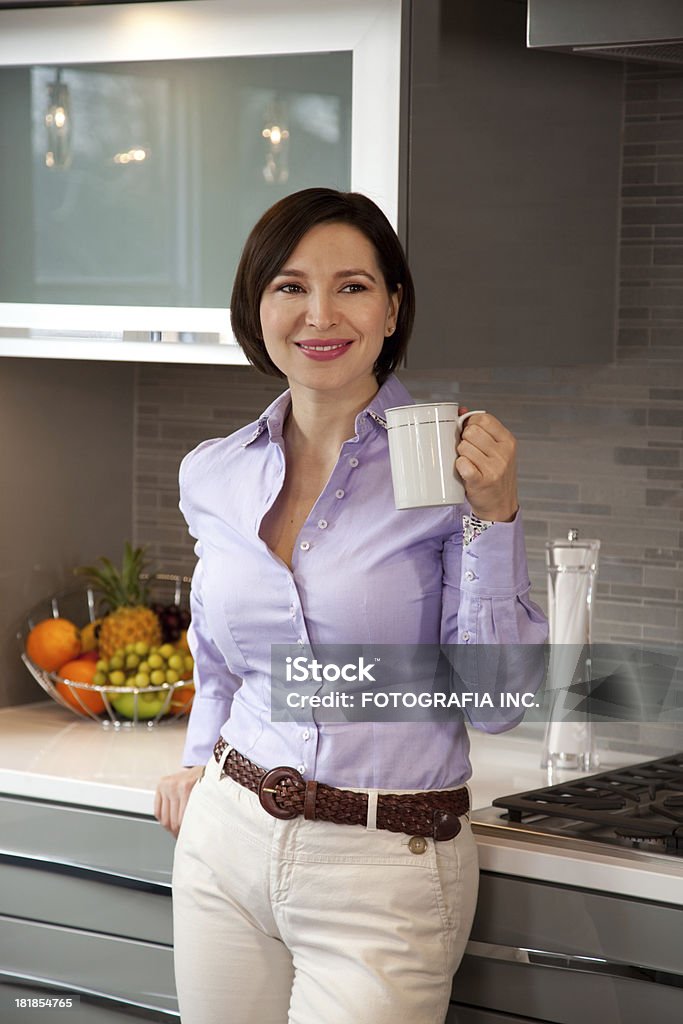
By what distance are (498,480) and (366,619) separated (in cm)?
24

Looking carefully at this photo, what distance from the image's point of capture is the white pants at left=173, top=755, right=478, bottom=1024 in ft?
4.79

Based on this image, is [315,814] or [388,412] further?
[315,814]

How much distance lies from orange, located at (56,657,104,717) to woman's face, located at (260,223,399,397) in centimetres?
89

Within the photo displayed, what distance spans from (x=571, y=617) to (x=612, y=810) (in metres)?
0.37

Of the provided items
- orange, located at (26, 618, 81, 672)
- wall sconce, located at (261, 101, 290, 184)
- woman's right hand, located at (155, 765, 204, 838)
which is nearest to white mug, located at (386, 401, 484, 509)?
woman's right hand, located at (155, 765, 204, 838)

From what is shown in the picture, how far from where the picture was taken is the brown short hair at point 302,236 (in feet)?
5.08

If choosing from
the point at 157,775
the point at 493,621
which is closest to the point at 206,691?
the point at 157,775

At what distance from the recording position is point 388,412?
133 centimetres

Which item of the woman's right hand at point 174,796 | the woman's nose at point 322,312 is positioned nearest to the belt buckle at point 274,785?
the woman's right hand at point 174,796

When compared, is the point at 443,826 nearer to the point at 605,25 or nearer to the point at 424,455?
the point at 424,455

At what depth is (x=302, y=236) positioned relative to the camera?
154cm

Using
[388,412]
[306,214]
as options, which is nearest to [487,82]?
[306,214]

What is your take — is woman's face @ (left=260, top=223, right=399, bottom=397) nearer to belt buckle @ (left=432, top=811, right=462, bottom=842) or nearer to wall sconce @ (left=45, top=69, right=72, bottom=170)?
belt buckle @ (left=432, top=811, right=462, bottom=842)

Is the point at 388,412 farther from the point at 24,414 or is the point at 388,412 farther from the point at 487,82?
the point at 24,414
